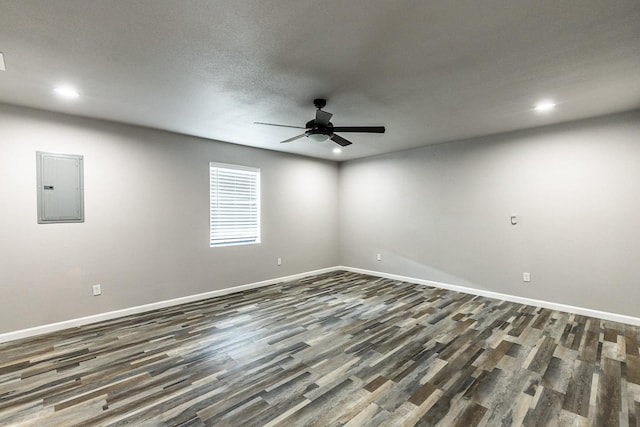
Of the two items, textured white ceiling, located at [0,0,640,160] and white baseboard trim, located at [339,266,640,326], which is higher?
textured white ceiling, located at [0,0,640,160]

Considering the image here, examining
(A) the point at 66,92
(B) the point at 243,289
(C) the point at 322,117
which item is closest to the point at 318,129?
(C) the point at 322,117

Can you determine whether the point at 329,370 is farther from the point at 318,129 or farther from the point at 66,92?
the point at 66,92

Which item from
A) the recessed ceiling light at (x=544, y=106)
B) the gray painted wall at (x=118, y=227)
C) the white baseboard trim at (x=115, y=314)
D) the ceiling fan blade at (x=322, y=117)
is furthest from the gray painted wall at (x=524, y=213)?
the ceiling fan blade at (x=322, y=117)

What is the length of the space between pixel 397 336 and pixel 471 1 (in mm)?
2984

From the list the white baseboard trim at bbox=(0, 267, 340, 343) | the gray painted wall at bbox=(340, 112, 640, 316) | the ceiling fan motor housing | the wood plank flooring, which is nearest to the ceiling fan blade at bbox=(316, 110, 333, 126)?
the ceiling fan motor housing

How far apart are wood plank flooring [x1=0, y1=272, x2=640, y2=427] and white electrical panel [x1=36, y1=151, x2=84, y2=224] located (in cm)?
137

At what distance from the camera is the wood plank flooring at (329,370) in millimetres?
1979

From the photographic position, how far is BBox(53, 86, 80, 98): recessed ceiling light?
2832mm

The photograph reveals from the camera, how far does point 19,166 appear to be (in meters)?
3.26

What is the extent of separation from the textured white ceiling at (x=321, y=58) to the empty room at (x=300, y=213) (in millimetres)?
22

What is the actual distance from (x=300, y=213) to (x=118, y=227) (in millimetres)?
3170

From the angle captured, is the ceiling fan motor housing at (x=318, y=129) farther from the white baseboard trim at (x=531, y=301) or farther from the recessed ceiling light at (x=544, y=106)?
the white baseboard trim at (x=531, y=301)

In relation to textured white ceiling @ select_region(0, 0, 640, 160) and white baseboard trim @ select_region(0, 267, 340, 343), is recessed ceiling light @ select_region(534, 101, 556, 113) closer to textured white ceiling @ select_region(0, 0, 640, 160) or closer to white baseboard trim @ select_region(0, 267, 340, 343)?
textured white ceiling @ select_region(0, 0, 640, 160)

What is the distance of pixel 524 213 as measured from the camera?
4344 millimetres
